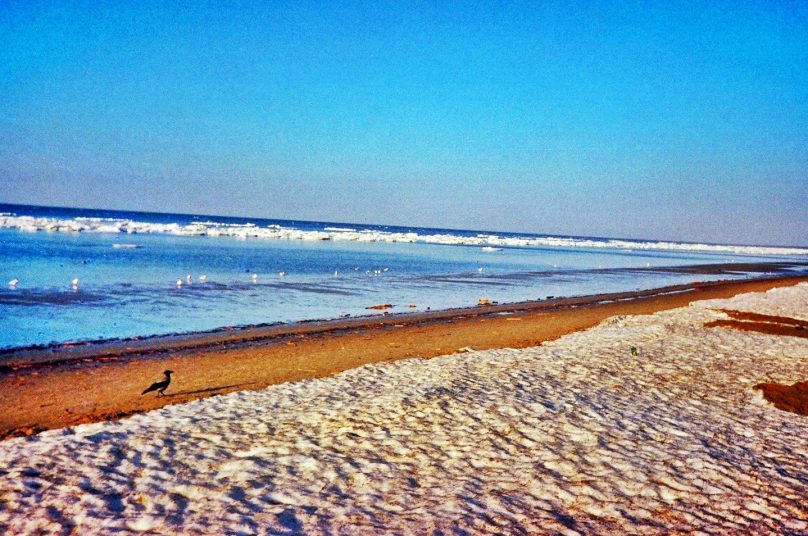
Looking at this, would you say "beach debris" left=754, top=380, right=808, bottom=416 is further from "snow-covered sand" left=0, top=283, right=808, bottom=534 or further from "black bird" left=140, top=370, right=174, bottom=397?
"black bird" left=140, top=370, right=174, bottom=397

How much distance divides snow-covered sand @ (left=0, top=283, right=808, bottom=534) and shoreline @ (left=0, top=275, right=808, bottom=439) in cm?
187

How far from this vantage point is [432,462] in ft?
24.1

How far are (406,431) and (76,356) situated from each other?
9533 millimetres

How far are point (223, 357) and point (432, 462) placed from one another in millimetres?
8941

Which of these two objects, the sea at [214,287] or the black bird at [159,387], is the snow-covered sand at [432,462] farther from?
the sea at [214,287]

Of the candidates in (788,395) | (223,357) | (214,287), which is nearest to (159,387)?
(223,357)

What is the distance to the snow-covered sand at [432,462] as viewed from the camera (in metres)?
5.86

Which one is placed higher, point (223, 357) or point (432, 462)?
point (432, 462)

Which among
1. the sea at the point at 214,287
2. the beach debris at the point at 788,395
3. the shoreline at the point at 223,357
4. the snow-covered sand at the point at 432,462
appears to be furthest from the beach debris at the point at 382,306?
the beach debris at the point at 788,395

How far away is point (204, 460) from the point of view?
720 cm

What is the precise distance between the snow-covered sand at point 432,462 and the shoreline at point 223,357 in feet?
6.13

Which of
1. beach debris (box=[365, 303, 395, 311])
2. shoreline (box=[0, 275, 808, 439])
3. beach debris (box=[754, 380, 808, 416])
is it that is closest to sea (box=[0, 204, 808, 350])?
beach debris (box=[365, 303, 395, 311])

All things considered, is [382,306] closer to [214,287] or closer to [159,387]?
[214,287]

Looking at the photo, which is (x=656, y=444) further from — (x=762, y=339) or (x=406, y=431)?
(x=762, y=339)
